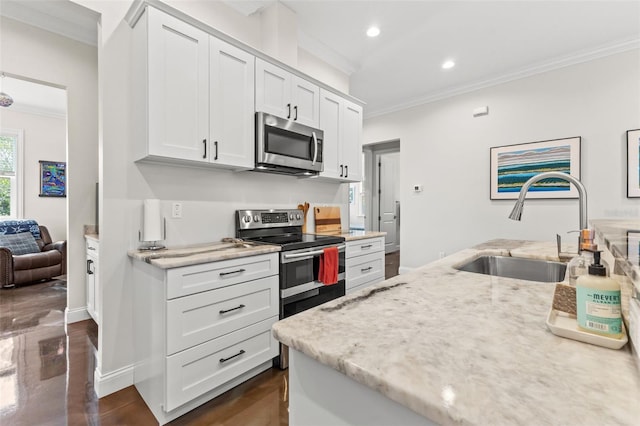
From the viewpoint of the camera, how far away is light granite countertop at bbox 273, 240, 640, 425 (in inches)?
15.7

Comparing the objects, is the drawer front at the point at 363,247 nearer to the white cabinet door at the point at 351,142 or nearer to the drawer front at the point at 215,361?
the white cabinet door at the point at 351,142

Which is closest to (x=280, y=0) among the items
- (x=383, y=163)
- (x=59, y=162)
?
(x=383, y=163)

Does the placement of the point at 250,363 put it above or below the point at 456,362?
below

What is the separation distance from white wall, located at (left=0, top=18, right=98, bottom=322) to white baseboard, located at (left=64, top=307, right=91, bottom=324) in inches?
0.7

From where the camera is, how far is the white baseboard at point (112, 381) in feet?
5.90

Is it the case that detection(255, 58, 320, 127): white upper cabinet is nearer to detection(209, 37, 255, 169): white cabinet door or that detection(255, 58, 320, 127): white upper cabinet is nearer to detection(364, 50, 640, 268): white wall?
detection(209, 37, 255, 169): white cabinet door

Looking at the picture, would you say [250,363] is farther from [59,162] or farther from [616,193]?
[59,162]

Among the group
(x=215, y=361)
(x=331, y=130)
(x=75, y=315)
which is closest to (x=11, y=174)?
(x=75, y=315)

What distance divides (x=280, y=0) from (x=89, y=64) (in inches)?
81.9

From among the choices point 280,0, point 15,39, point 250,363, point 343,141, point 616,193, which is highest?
point 280,0

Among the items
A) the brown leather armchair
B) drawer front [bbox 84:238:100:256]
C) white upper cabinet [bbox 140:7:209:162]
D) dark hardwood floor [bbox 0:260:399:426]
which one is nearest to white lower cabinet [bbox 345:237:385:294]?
dark hardwood floor [bbox 0:260:399:426]

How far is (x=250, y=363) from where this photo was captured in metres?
1.90

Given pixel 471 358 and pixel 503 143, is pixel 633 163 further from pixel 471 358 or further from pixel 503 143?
pixel 471 358

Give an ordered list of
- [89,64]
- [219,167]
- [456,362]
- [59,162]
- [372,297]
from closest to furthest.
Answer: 1. [456,362]
2. [372,297]
3. [219,167]
4. [89,64]
5. [59,162]
